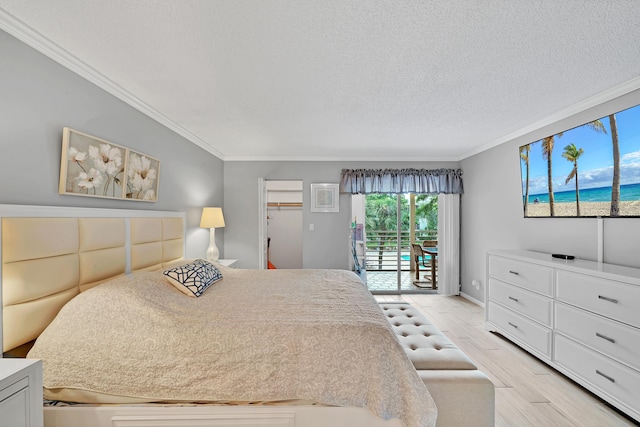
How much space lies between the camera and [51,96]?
1.66 metres

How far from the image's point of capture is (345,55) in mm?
1735

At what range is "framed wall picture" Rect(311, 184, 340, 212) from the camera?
470cm

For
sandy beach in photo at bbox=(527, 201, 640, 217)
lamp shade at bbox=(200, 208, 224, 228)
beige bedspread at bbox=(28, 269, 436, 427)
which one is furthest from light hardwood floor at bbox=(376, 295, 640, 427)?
lamp shade at bbox=(200, 208, 224, 228)

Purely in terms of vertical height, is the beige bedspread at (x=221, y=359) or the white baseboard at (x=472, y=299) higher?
the beige bedspread at (x=221, y=359)

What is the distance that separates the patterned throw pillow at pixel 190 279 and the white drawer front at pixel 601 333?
302 cm

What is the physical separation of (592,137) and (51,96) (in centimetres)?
422

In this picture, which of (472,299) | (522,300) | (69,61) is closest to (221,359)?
(69,61)

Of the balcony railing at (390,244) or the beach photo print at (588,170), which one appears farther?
the balcony railing at (390,244)

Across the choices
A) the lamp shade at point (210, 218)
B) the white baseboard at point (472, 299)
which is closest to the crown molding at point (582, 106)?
the white baseboard at point (472, 299)

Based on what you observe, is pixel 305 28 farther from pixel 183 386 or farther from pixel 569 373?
pixel 569 373

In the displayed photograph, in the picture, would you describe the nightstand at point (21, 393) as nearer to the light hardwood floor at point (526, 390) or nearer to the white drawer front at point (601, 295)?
the light hardwood floor at point (526, 390)

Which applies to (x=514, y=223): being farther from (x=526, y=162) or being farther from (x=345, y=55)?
(x=345, y=55)

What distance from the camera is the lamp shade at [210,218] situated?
3558 mm

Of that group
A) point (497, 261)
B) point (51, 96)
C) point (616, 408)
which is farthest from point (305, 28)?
point (616, 408)
